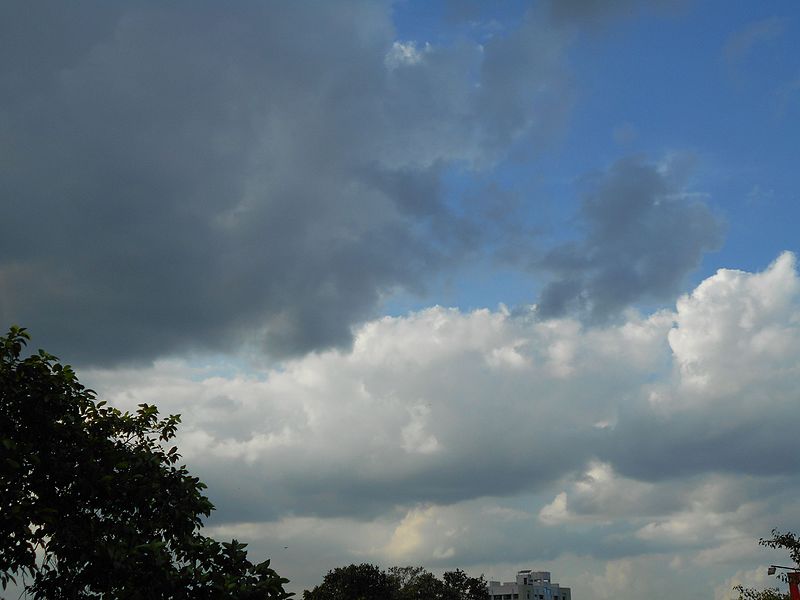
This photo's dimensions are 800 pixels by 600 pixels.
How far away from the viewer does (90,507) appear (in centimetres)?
1995

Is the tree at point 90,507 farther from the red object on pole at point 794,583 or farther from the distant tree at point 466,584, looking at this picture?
the distant tree at point 466,584

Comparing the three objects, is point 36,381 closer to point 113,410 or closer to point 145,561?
point 113,410

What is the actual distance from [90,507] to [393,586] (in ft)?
296

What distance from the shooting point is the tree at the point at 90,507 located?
719 inches

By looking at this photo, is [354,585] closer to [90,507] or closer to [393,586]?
[393,586]

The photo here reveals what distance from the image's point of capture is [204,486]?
21531 millimetres

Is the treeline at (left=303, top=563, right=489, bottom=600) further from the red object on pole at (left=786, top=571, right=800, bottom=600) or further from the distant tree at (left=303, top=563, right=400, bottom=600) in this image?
the red object on pole at (left=786, top=571, right=800, bottom=600)

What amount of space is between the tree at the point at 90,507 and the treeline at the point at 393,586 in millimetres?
77400

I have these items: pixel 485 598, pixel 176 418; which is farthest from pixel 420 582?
pixel 176 418

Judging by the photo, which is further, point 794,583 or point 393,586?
point 393,586

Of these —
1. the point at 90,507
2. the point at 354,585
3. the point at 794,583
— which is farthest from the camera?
the point at 354,585

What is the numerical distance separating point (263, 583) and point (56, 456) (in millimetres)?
5723

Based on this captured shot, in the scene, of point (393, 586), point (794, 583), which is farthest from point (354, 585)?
point (794, 583)

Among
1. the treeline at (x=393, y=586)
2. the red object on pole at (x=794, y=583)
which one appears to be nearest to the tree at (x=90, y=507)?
the red object on pole at (x=794, y=583)
